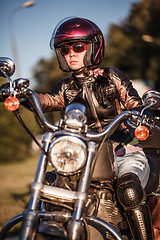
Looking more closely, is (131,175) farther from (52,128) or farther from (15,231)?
(15,231)

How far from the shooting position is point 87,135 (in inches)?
88.5

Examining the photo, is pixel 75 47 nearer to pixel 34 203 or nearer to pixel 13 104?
pixel 13 104

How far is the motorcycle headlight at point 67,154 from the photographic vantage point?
2.13 metres

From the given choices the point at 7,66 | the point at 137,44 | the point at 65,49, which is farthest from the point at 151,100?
the point at 137,44

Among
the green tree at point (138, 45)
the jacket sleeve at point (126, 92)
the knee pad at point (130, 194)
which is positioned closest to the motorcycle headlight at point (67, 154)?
the knee pad at point (130, 194)

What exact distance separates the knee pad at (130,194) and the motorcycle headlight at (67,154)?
2.08ft

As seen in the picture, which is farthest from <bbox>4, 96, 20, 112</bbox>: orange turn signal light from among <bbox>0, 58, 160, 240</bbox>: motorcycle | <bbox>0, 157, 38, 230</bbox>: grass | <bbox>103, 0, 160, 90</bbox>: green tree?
<bbox>103, 0, 160, 90</bbox>: green tree

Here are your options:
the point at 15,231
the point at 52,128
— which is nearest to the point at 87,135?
the point at 52,128

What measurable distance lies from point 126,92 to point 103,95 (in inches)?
8.9

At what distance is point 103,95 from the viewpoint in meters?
3.09

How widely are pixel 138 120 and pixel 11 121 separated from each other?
50.8 ft

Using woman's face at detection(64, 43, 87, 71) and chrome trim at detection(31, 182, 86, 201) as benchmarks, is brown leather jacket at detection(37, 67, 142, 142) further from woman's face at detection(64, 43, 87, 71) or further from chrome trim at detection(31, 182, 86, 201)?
chrome trim at detection(31, 182, 86, 201)

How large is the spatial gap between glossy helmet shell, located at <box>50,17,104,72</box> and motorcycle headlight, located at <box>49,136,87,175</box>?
1.21 m

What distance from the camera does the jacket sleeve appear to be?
10.3ft
